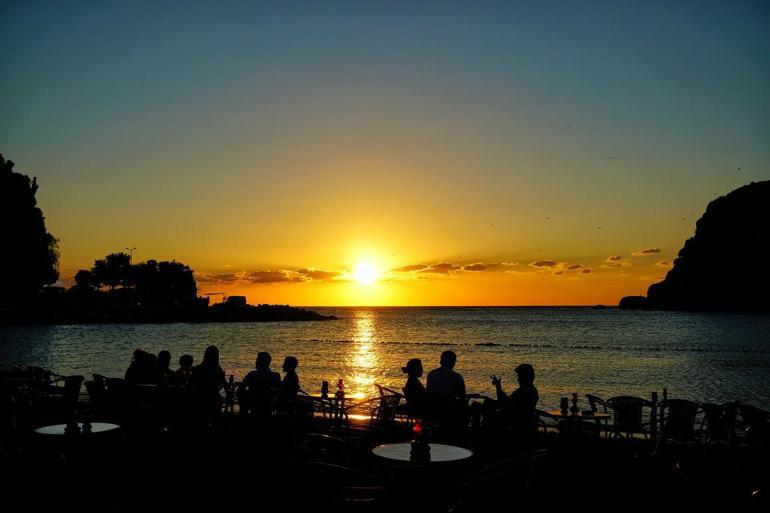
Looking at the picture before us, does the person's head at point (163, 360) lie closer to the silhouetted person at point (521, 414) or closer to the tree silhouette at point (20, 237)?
the silhouetted person at point (521, 414)

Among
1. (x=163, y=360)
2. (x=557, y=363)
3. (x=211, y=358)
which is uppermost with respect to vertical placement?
(x=211, y=358)

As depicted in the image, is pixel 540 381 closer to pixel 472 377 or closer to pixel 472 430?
pixel 472 377

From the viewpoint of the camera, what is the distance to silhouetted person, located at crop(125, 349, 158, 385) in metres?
12.4

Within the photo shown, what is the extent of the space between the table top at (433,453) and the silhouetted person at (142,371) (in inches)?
258

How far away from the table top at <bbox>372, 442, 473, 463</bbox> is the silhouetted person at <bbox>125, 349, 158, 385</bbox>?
258 inches

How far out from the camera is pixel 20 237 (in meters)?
105

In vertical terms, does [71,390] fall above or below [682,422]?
above

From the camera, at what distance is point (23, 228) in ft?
349

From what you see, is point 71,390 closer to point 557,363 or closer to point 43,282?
point 557,363

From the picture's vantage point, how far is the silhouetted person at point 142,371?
40.7 feet

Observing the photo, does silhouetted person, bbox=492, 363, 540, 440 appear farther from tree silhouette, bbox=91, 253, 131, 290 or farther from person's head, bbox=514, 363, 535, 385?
tree silhouette, bbox=91, 253, 131, 290

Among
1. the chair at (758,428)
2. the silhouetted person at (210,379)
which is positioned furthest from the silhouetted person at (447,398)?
the chair at (758,428)

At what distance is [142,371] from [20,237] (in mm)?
106291

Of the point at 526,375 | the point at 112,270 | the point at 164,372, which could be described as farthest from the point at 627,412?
the point at 112,270
